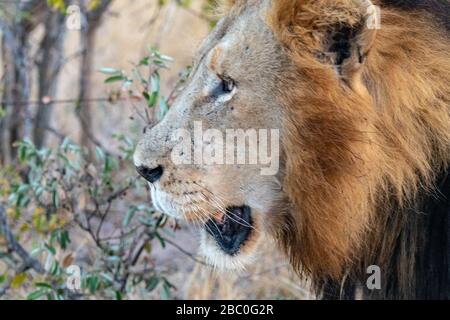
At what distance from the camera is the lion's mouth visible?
2699 mm

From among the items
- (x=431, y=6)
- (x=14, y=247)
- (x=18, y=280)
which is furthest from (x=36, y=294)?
(x=431, y=6)

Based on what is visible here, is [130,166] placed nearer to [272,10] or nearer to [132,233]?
[132,233]

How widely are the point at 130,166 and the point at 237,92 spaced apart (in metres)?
1.71

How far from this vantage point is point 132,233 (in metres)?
3.83

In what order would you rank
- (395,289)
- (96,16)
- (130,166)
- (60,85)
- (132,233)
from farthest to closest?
(60,85), (96,16), (130,166), (132,233), (395,289)

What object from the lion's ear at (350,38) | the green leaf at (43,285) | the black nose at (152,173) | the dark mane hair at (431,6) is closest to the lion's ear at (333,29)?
the lion's ear at (350,38)

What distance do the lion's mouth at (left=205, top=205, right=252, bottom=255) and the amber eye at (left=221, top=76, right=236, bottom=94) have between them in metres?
0.37

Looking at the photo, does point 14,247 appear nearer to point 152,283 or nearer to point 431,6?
point 152,283

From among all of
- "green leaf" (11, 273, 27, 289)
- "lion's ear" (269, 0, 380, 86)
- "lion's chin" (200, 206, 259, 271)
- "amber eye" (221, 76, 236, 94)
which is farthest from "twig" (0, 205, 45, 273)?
"lion's ear" (269, 0, 380, 86)

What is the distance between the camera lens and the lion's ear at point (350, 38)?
7.72 feet

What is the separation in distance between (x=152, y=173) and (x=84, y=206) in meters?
1.73

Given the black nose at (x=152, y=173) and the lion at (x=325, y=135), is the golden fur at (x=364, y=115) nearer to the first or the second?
the lion at (x=325, y=135)
